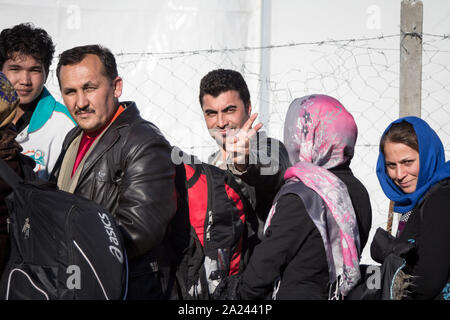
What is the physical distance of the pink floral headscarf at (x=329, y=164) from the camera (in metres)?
1.98

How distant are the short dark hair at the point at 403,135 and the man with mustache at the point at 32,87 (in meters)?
1.53

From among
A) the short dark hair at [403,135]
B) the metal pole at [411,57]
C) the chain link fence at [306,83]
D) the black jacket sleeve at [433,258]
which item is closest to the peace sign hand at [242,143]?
the short dark hair at [403,135]

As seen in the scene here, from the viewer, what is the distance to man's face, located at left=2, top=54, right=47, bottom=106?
2.74 meters

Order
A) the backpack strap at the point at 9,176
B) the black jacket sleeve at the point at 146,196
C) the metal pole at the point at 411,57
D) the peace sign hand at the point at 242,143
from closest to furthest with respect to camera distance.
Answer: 1. the backpack strap at the point at 9,176
2. the black jacket sleeve at the point at 146,196
3. the peace sign hand at the point at 242,143
4. the metal pole at the point at 411,57

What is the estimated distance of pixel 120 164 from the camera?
6.56 ft

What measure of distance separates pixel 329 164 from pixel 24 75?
161 cm

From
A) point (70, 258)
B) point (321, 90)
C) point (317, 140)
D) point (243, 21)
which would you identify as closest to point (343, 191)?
point (317, 140)

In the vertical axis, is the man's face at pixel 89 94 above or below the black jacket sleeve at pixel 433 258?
above

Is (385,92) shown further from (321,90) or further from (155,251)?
(155,251)

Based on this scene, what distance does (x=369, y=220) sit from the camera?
7.22 feet

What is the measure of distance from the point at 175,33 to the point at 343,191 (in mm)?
2637

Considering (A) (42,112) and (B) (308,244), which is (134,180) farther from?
(A) (42,112)

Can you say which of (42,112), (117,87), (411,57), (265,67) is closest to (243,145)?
(117,87)

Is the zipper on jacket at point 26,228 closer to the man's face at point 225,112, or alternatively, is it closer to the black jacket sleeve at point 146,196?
the black jacket sleeve at point 146,196
